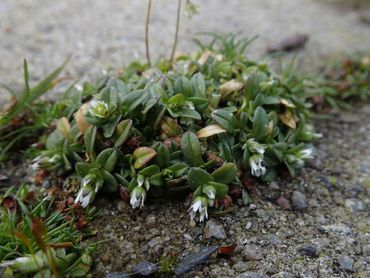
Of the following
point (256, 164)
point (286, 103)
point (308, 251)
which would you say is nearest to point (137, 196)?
point (256, 164)

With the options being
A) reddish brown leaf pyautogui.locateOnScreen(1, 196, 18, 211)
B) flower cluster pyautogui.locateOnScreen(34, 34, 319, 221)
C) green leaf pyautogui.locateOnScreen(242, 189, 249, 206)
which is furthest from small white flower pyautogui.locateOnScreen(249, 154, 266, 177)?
reddish brown leaf pyautogui.locateOnScreen(1, 196, 18, 211)

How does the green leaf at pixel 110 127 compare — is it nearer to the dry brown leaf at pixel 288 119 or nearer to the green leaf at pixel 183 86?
the green leaf at pixel 183 86

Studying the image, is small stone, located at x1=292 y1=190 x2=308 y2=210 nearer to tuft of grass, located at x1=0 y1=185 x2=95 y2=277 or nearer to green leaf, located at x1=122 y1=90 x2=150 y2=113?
green leaf, located at x1=122 y1=90 x2=150 y2=113

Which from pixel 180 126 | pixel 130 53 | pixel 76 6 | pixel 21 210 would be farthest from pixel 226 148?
pixel 76 6

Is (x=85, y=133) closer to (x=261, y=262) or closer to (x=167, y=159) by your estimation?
(x=167, y=159)

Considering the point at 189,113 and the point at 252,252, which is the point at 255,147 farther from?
the point at 252,252

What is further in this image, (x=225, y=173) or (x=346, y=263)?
(x=225, y=173)

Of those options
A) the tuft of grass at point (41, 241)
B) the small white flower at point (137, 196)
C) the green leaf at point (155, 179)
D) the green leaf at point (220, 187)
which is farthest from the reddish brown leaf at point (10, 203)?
the green leaf at point (220, 187)

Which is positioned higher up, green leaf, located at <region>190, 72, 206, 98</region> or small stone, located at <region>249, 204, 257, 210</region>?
green leaf, located at <region>190, 72, 206, 98</region>
